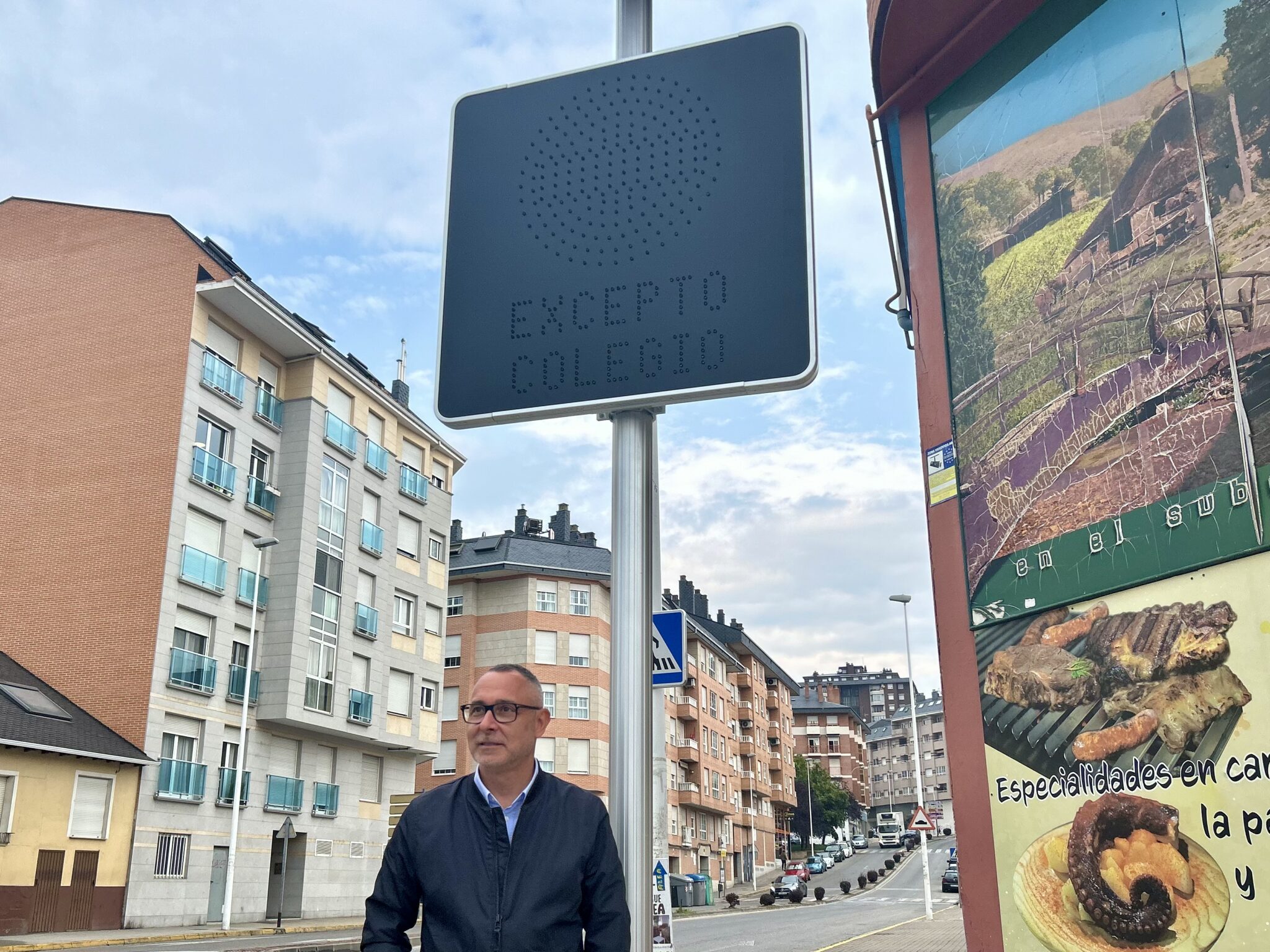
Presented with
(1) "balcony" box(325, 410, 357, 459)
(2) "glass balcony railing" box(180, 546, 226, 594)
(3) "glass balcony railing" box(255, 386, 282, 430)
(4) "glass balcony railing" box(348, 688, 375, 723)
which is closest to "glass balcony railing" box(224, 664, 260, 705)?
(2) "glass balcony railing" box(180, 546, 226, 594)

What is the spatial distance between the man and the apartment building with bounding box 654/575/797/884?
5234 centimetres

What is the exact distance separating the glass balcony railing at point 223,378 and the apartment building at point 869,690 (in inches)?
5708

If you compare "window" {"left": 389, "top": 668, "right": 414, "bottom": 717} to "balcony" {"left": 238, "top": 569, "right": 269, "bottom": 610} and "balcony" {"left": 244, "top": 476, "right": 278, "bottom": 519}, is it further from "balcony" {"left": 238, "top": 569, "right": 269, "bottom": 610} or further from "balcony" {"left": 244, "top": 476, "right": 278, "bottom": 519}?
"balcony" {"left": 244, "top": 476, "right": 278, "bottom": 519}

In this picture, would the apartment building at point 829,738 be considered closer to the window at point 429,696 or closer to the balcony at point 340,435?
the window at point 429,696

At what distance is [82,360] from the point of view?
104ft

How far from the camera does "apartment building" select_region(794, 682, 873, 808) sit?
12200cm

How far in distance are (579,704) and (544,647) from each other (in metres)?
3.12

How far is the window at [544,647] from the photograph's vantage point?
53.3 metres

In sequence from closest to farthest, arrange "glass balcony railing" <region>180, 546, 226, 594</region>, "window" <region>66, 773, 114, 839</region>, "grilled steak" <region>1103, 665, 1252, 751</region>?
"grilled steak" <region>1103, 665, 1252, 751</region> < "window" <region>66, 773, 114, 839</region> < "glass balcony railing" <region>180, 546, 226, 594</region>

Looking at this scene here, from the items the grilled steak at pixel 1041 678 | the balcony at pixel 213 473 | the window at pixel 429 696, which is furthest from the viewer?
the window at pixel 429 696

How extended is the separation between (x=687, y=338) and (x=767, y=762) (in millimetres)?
88251

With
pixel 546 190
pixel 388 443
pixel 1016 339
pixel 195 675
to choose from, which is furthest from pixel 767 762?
pixel 546 190

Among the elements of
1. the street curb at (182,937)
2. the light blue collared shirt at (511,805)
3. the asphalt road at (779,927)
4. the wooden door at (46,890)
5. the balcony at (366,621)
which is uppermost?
the balcony at (366,621)

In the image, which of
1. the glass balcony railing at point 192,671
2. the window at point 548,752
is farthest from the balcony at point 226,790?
the window at point 548,752
